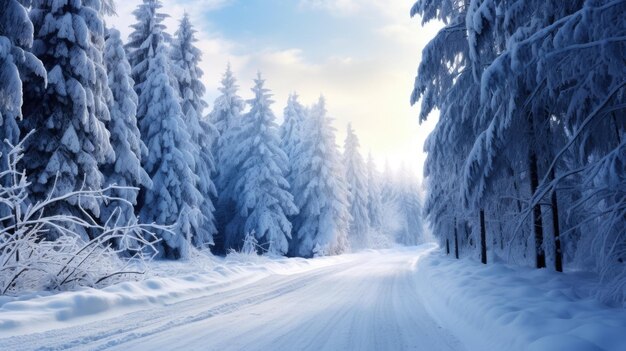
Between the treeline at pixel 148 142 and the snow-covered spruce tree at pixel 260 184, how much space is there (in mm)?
88

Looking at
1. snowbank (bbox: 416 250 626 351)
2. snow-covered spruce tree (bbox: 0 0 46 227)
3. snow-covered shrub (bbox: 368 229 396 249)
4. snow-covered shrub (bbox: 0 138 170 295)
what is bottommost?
snow-covered shrub (bbox: 368 229 396 249)

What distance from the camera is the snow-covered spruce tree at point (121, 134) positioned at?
60.4 feet

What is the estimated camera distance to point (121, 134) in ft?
60.2

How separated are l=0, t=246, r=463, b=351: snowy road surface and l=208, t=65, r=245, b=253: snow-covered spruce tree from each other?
77.9ft

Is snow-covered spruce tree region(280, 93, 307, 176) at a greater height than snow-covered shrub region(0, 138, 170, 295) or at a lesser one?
greater

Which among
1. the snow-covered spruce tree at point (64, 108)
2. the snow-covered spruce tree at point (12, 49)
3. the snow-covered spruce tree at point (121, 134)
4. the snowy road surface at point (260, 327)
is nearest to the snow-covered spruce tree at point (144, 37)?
the snow-covered spruce tree at point (121, 134)

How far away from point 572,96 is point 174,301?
28.5ft

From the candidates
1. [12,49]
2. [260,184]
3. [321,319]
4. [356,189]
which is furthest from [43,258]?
[356,189]

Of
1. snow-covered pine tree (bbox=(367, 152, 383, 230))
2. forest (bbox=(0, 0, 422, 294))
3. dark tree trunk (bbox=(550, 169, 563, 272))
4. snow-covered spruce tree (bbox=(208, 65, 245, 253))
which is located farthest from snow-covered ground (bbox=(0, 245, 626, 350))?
snow-covered pine tree (bbox=(367, 152, 383, 230))

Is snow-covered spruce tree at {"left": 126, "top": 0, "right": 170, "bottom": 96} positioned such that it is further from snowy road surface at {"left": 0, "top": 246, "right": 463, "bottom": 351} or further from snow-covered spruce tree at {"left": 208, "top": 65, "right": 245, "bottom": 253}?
snowy road surface at {"left": 0, "top": 246, "right": 463, "bottom": 351}

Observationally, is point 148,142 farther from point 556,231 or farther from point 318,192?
point 556,231

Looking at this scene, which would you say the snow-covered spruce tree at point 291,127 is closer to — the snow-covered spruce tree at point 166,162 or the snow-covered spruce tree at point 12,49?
the snow-covered spruce tree at point 166,162

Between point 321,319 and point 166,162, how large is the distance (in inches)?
696

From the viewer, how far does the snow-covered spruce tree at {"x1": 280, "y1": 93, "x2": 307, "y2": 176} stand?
39.2 m
